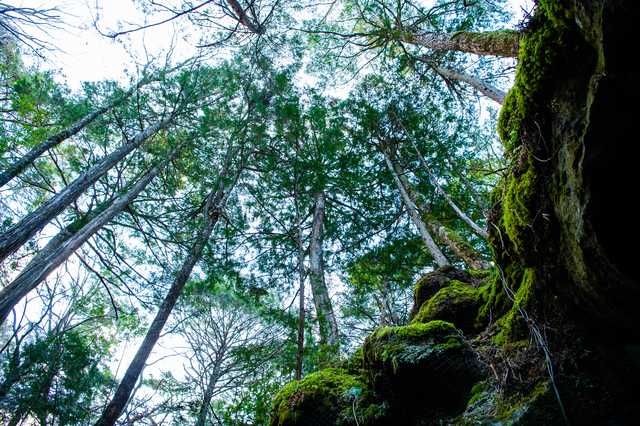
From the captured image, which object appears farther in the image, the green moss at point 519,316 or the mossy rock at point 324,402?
the mossy rock at point 324,402

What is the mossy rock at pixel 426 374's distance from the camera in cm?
212

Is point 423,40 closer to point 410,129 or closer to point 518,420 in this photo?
point 410,129

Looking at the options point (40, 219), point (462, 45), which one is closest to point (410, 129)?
point (462, 45)

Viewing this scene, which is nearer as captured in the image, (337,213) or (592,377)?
(592,377)

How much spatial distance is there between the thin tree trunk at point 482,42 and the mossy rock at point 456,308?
11.8 ft

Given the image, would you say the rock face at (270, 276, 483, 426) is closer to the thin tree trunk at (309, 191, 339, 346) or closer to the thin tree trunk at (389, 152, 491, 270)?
the thin tree trunk at (309, 191, 339, 346)

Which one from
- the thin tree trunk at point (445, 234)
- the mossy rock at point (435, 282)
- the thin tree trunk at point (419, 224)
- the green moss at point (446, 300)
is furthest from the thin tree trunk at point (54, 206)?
the thin tree trunk at point (445, 234)

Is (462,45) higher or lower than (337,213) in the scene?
lower

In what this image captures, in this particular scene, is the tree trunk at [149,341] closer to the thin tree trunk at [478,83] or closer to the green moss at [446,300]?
the green moss at [446,300]

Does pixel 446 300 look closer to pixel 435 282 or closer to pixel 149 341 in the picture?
pixel 435 282

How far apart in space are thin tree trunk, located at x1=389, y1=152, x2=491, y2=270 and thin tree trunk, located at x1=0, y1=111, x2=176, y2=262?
24.9ft

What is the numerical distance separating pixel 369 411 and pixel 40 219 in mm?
6094

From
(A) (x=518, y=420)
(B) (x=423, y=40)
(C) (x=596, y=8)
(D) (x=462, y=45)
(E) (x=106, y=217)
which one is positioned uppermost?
(B) (x=423, y=40)

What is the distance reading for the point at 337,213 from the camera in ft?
29.2
